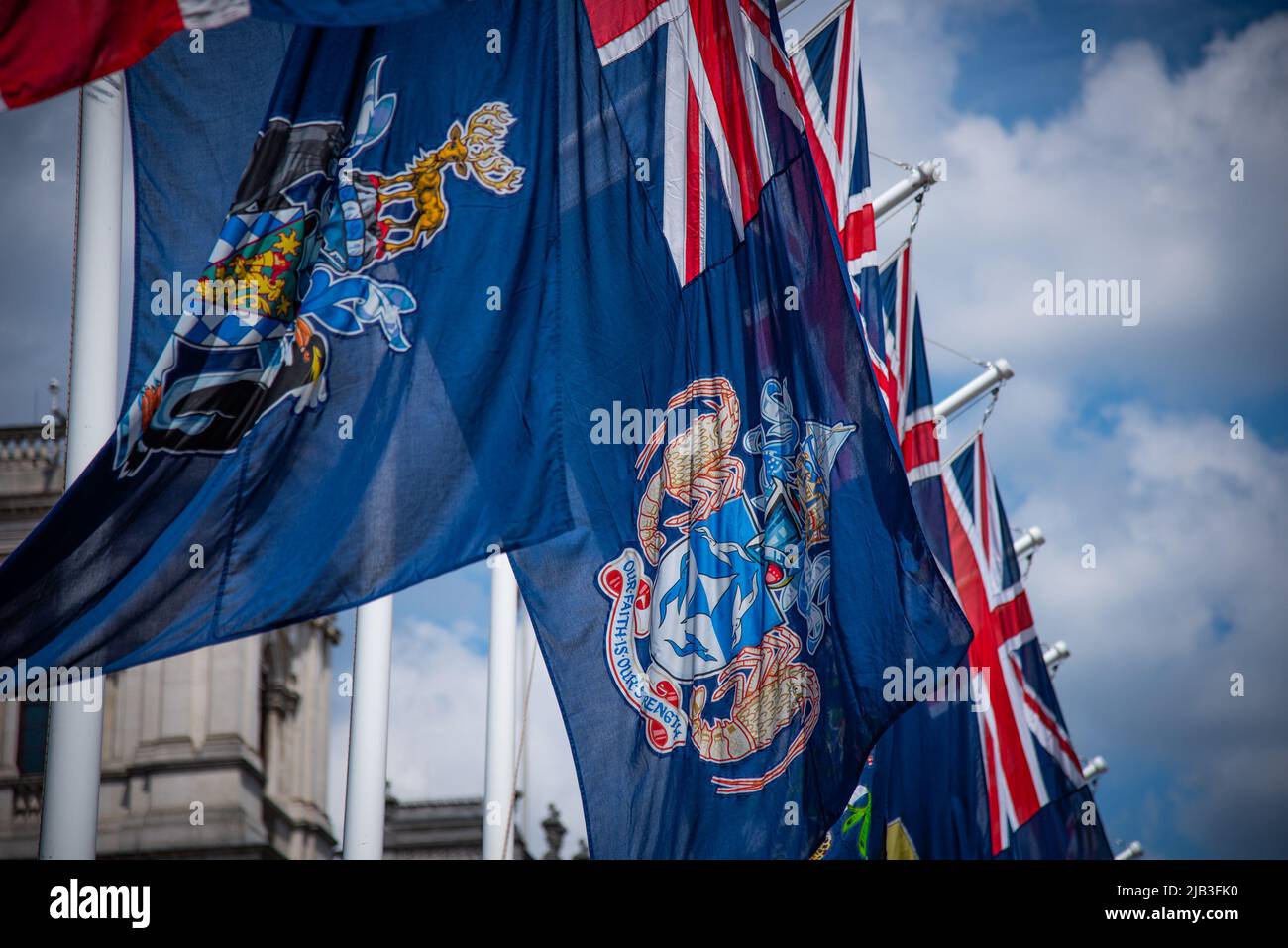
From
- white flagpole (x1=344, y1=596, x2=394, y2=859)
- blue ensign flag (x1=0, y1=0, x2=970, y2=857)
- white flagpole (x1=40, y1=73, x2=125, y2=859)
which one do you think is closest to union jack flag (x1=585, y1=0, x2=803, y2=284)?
blue ensign flag (x1=0, y1=0, x2=970, y2=857)

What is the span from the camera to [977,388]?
25.0m

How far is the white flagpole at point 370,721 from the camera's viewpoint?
10828mm

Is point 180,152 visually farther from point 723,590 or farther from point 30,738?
point 30,738

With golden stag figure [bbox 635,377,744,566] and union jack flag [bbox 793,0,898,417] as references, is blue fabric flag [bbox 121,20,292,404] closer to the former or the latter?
golden stag figure [bbox 635,377,744,566]

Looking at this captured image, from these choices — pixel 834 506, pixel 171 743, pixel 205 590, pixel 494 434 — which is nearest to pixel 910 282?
pixel 834 506

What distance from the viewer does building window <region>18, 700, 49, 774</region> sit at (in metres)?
36.6

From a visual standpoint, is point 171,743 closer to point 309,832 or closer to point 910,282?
point 309,832

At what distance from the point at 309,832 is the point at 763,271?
35.5 m

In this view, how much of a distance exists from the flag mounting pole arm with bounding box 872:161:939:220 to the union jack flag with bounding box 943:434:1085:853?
3194mm

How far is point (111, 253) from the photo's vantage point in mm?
8281

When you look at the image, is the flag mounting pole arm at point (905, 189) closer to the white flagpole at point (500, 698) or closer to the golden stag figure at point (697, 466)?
the white flagpole at point (500, 698)

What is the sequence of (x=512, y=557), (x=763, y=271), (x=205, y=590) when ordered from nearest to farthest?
(x=205, y=590) < (x=512, y=557) < (x=763, y=271)

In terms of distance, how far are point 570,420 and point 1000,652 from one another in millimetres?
13520
